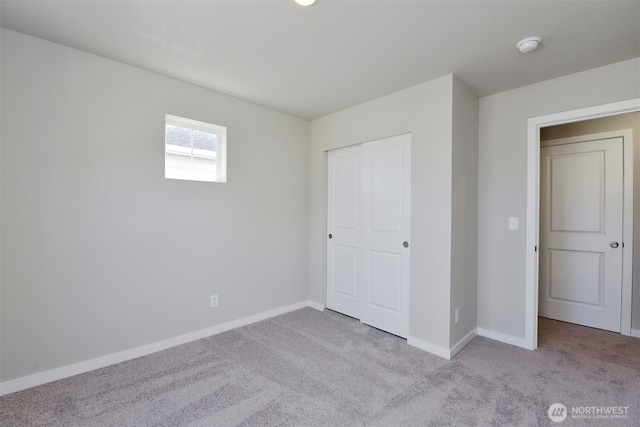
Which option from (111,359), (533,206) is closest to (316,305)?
(111,359)

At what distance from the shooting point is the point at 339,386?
210cm

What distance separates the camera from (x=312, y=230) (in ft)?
12.7

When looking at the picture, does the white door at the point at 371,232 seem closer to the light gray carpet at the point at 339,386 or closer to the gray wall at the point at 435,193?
the gray wall at the point at 435,193

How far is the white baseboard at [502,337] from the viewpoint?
2.74 metres

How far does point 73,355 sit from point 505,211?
3857 mm

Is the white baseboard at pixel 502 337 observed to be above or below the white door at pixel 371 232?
below

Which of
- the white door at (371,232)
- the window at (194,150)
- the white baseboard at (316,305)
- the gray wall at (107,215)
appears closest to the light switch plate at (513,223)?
the white door at (371,232)

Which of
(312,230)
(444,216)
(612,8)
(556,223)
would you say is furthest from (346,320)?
(612,8)

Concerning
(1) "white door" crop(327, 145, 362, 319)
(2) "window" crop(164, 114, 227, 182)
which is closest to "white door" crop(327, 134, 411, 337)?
(1) "white door" crop(327, 145, 362, 319)

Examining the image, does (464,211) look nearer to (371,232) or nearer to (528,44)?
(371,232)

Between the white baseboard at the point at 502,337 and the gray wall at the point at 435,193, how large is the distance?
7.5 inches

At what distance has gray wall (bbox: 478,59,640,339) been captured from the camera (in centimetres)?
266

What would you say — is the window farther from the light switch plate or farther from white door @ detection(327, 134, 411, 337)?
the light switch plate

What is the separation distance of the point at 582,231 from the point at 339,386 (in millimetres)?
3160
